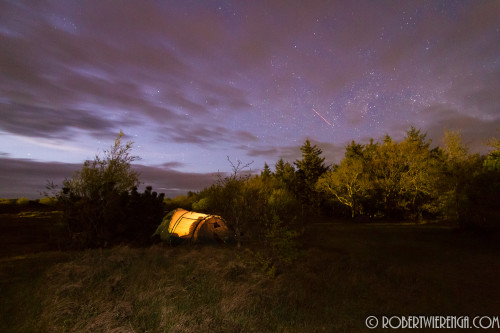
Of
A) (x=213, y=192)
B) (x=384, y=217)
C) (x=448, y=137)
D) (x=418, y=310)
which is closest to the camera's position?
(x=418, y=310)

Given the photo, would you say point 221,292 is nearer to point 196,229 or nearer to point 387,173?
point 196,229

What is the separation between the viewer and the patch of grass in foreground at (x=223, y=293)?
5531 mm

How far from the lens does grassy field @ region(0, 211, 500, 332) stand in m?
5.54

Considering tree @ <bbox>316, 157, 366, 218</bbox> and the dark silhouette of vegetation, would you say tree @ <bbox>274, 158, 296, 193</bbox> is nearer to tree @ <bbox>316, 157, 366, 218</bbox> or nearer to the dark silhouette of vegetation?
tree @ <bbox>316, 157, 366, 218</bbox>

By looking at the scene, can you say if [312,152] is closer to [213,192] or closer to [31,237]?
[213,192]

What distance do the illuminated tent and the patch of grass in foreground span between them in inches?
177

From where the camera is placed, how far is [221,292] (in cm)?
704

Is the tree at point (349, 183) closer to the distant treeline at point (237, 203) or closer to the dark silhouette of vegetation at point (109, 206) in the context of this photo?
the distant treeline at point (237, 203)

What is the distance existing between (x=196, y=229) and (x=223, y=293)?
911 cm

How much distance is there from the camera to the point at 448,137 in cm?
2377

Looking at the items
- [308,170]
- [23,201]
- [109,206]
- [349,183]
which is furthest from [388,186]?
[23,201]

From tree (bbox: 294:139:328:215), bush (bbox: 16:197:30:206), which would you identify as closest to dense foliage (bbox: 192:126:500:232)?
tree (bbox: 294:139:328:215)

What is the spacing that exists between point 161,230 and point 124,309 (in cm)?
1154

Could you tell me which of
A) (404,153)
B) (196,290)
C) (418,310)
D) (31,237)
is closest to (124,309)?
(196,290)
